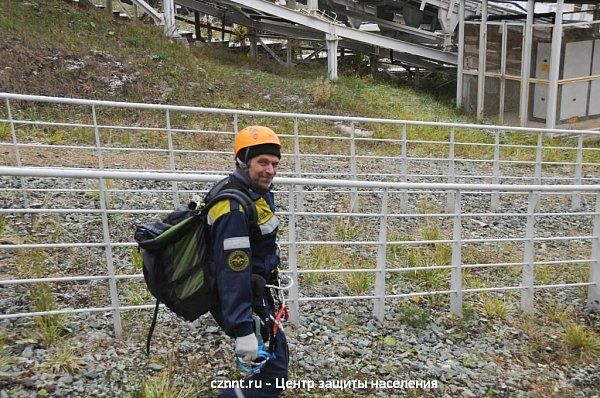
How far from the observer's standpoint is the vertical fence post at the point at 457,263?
14.5ft

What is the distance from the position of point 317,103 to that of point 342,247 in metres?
8.00

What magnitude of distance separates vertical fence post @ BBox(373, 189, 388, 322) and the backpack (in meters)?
1.80

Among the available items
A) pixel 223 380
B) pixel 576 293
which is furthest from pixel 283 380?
pixel 576 293

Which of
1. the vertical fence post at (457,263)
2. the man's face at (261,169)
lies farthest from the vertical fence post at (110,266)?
the vertical fence post at (457,263)

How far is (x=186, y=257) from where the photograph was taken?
266 cm

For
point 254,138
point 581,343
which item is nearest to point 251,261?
point 254,138

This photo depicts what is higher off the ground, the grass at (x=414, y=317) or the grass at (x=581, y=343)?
the grass at (x=414, y=317)

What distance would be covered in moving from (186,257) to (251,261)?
0.30 metres

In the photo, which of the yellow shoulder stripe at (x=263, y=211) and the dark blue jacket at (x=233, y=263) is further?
the yellow shoulder stripe at (x=263, y=211)

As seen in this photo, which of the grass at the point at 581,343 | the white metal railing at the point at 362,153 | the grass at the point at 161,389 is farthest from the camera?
the white metal railing at the point at 362,153

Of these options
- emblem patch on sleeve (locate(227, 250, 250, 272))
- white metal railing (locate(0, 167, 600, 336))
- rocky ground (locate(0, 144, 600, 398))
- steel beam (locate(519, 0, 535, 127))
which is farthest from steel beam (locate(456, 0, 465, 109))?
emblem patch on sleeve (locate(227, 250, 250, 272))

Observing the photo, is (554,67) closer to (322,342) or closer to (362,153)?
(362,153)

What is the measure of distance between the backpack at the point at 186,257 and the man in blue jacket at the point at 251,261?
0.05 metres

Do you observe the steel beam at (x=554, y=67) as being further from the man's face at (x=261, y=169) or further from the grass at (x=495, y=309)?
the man's face at (x=261, y=169)
